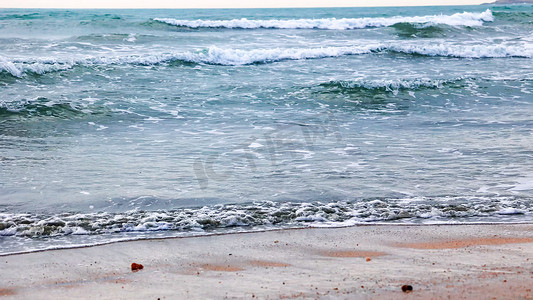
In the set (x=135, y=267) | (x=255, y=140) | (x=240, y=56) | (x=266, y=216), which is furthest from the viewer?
(x=240, y=56)

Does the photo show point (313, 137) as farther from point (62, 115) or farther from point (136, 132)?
point (62, 115)

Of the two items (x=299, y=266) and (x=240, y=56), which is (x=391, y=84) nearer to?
(x=240, y=56)

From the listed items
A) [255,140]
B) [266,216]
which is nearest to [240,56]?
[255,140]

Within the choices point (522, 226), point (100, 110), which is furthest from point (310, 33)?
point (522, 226)

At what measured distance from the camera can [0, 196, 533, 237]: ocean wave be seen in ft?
17.4

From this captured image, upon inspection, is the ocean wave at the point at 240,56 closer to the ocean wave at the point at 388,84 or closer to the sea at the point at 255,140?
the sea at the point at 255,140

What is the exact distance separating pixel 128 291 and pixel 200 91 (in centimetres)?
1018

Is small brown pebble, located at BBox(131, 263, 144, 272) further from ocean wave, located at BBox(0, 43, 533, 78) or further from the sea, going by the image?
ocean wave, located at BBox(0, 43, 533, 78)

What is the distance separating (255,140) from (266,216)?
141 inches

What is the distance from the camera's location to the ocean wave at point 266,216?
5305 millimetres

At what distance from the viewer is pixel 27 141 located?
29.8 ft

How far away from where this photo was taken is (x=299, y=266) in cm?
438

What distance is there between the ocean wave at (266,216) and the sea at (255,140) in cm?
2

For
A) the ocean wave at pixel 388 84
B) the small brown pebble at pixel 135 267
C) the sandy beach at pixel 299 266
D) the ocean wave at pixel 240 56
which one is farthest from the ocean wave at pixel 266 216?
the ocean wave at pixel 240 56
